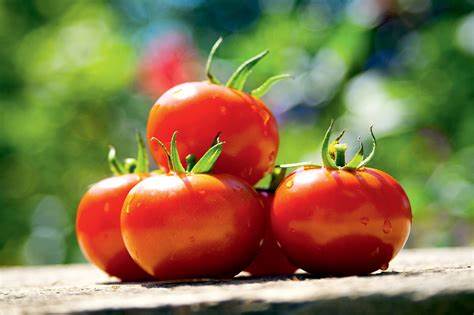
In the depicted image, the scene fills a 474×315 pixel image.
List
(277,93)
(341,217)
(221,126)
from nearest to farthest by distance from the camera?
(341,217), (221,126), (277,93)

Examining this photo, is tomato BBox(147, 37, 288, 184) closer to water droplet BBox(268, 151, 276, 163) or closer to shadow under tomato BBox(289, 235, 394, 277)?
water droplet BBox(268, 151, 276, 163)

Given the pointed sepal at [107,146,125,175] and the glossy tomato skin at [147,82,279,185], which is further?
the pointed sepal at [107,146,125,175]

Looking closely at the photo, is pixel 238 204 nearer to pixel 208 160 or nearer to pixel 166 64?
pixel 208 160

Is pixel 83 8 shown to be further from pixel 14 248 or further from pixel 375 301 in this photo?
pixel 375 301

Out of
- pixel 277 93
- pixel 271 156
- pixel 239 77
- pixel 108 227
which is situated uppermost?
pixel 239 77

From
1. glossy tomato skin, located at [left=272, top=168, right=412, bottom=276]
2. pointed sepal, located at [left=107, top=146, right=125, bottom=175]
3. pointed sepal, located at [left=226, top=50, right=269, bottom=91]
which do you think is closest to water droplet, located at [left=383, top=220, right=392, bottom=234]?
glossy tomato skin, located at [left=272, top=168, right=412, bottom=276]

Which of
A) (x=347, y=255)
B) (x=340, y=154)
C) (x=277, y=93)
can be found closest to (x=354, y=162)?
(x=340, y=154)

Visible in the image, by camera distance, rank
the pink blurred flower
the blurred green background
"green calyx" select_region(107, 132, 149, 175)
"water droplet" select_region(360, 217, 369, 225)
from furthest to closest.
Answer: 1. the pink blurred flower
2. the blurred green background
3. "green calyx" select_region(107, 132, 149, 175)
4. "water droplet" select_region(360, 217, 369, 225)
